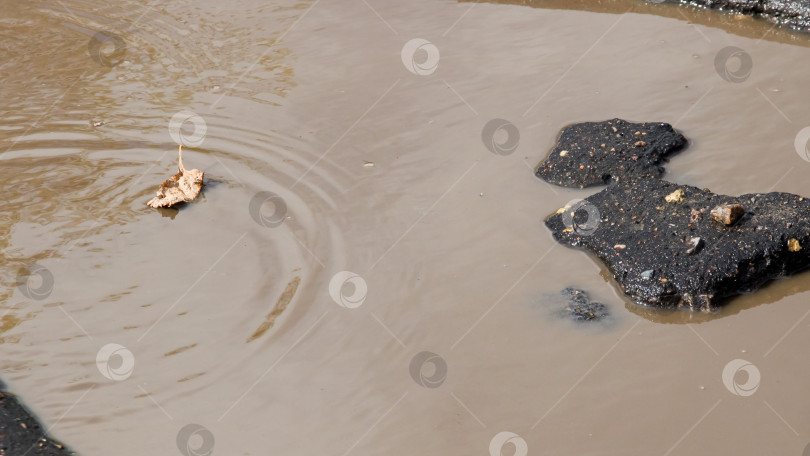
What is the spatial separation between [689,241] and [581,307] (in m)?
0.73

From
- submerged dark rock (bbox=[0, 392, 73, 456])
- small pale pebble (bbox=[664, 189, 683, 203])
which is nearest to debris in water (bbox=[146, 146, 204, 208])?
submerged dark rock (bbox=[0, 392, 73, 456])

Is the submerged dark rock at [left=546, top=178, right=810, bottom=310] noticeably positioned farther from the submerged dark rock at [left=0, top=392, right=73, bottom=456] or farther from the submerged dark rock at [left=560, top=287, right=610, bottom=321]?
the submerged dark rock at [left=0, top=392, right=73, bottom=456]

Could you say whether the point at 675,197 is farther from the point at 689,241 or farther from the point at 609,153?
the point at 609,153

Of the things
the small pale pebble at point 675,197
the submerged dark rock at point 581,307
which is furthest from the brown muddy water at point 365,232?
the small pale pebble at point 675,197

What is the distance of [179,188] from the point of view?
208 inches

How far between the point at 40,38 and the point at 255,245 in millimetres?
3748

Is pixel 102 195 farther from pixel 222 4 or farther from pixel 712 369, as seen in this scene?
pixel 712 369

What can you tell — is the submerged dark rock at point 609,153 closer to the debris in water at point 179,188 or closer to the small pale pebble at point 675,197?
the small pale pebble at point 675,197

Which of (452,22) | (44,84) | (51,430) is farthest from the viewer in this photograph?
(452,22)

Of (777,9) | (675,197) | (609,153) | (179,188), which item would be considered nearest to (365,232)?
(179,188)

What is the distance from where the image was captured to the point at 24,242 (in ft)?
16.4

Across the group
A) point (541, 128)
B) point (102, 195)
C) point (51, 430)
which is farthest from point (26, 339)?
point (541, 128)

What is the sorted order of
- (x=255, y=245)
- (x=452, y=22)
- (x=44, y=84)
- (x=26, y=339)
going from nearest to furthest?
(x=26, y=339)
(x=255, y=245)
(x=44, y=84)
(x=452, y=22)

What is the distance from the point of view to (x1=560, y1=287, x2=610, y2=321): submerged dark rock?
4.25 m
